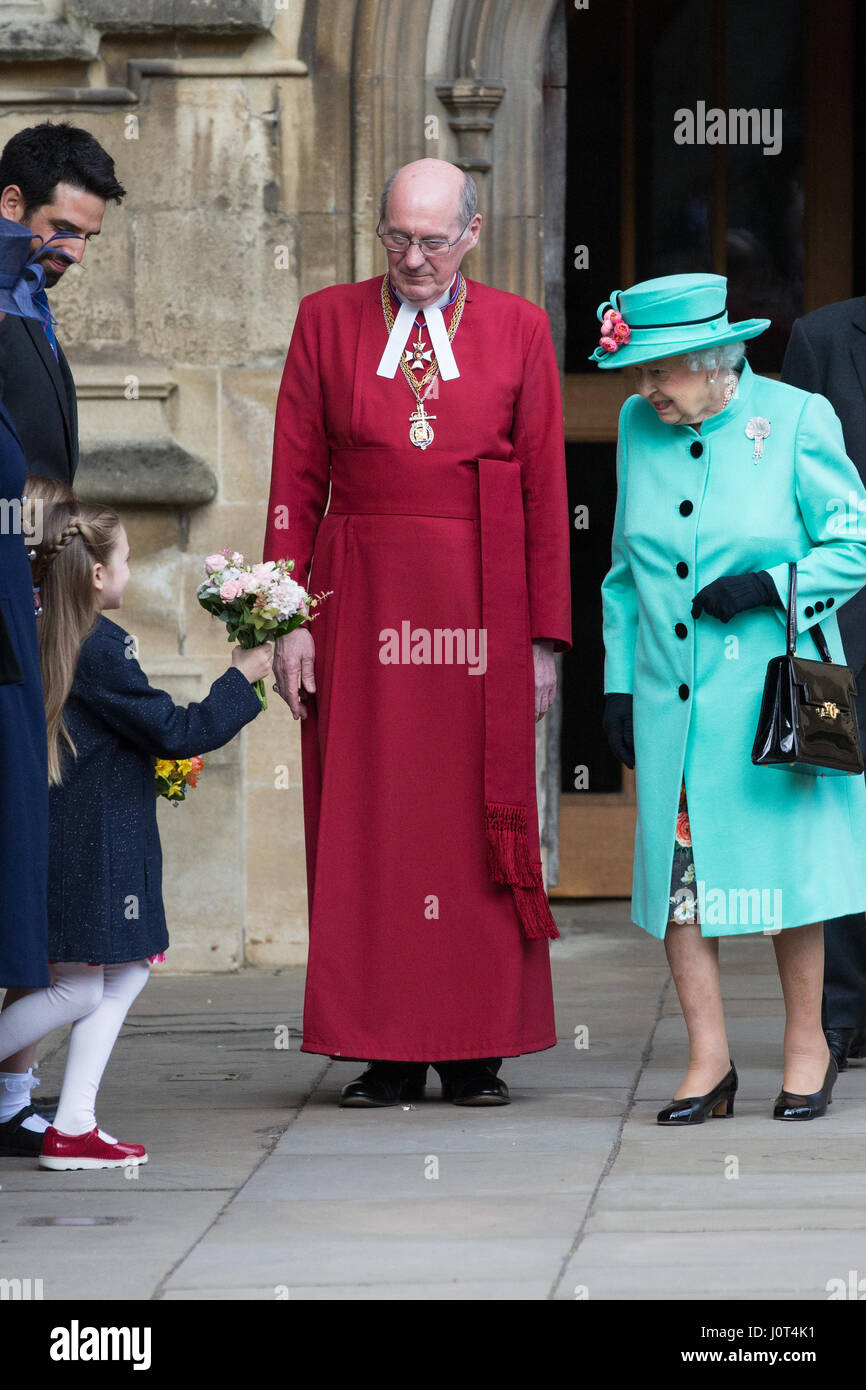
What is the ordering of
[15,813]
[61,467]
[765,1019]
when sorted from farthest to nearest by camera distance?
[765,1019] → [61,467] → [15,813]

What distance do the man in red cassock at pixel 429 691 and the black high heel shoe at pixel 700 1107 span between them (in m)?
0.45

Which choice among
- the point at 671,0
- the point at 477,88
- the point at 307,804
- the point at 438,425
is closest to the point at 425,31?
the point at 477,88

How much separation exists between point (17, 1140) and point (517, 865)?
1218mm

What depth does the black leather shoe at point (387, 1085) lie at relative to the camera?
505 cm

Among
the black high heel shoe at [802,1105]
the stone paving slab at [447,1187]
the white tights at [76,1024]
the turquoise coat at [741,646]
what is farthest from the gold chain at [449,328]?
the black high heel shoe at [802,1105]

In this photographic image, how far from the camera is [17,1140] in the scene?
4695mm

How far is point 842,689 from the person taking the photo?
4.65 m

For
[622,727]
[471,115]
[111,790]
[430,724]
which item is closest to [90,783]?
[111,790]

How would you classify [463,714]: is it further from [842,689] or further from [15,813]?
[15,813]

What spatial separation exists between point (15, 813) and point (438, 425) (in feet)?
4.84

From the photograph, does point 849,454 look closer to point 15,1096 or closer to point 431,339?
point 431,339

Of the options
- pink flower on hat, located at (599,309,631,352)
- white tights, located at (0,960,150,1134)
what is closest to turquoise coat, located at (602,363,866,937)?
pink flower on hat, located at (599,309,631,352)

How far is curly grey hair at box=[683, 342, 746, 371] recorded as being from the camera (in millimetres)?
4633

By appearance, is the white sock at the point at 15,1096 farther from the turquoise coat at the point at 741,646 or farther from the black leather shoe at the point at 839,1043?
the black leather shoe at the point at 839,1043
